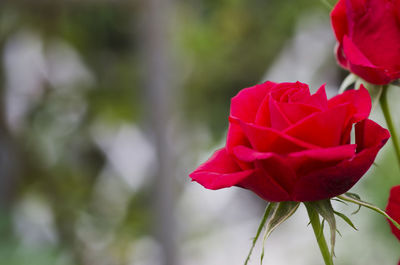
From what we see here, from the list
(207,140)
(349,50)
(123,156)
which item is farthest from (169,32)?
(349,50)

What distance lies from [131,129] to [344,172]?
1.63 m

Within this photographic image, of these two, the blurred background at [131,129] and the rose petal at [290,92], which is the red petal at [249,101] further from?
the blurred background at [131,129]

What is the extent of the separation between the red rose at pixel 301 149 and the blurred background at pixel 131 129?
1042 mm

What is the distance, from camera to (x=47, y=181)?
5.25 feet

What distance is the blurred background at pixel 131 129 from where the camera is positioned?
1368 millimetres

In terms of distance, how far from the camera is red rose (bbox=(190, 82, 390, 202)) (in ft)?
0.52

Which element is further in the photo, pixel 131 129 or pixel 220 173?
pixel 131 129

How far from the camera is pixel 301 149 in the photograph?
6.5 inches

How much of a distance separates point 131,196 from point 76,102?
337 mm

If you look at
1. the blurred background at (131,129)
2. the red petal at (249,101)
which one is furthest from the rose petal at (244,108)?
the blurred background at (131,129)

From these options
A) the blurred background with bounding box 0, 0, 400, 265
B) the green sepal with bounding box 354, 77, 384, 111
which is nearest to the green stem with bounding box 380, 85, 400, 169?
the green sepal with bounding box 354, 77, 384, 111

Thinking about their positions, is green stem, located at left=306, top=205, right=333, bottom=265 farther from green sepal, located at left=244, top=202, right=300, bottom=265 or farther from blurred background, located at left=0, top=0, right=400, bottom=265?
blurred background, located at left=0, top=0, right=400, bottom=265

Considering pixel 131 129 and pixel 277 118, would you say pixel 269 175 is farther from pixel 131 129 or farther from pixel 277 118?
pixel 131 129

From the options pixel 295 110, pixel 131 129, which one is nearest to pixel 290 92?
pixel 295 110
